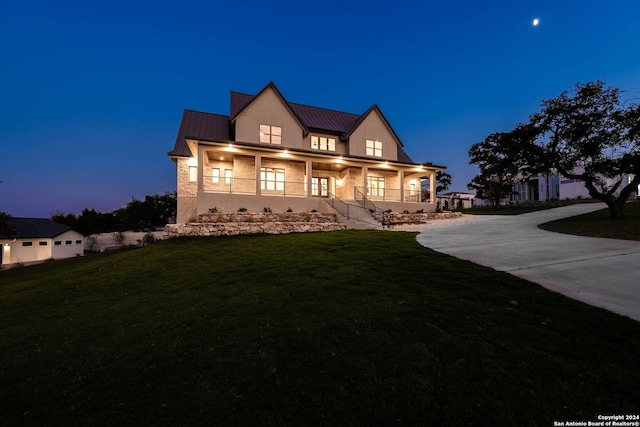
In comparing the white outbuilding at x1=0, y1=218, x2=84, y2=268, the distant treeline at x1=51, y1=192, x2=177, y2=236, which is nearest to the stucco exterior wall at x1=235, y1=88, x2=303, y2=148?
the distant treeline at x1=51, y1=192, x2=177, y2=236

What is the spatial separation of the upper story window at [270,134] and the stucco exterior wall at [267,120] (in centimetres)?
25

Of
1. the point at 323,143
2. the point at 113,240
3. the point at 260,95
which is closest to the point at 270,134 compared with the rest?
the point at 260,95

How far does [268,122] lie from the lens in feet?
72.0

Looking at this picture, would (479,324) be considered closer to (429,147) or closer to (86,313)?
(86,313)

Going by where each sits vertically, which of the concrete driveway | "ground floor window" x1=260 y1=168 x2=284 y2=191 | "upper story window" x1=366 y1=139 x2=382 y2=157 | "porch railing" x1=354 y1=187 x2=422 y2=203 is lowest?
the concrete driveway

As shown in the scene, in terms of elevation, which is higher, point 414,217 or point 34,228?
point 414,217

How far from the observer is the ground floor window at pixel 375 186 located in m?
25.6

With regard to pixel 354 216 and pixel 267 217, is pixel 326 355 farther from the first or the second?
pixel 354 216

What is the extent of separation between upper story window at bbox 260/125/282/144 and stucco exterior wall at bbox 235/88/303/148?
0.82 ft

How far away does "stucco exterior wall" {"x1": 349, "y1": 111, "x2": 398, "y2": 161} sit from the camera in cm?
2522

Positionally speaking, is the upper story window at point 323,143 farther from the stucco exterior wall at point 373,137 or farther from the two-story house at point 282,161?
the stucco exterior wall at point 373,137

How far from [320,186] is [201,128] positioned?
37.1 feet

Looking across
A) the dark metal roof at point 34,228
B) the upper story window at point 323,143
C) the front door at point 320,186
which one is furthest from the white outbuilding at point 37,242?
the upper story window at point 323,143

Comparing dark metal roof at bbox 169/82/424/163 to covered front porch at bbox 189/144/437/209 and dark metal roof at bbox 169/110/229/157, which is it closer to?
dark metal roof at bbox 169/110/229/157
